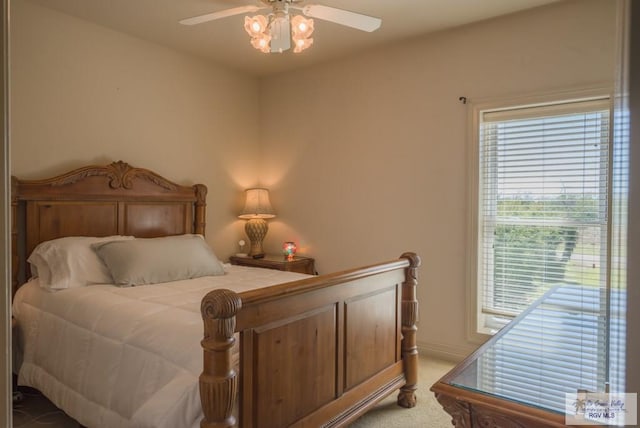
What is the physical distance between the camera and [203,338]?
1.63 m

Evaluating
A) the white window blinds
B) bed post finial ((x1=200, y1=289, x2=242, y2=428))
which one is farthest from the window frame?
bed post finial ((x1=200, y1=289, x2=242, y2=428))

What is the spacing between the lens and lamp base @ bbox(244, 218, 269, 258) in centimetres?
426

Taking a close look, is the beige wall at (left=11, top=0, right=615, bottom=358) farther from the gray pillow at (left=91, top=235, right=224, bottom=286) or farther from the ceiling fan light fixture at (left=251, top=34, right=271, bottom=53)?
the ceiling fan light fixture at (left=251, top=34, right=271, bottom=53)

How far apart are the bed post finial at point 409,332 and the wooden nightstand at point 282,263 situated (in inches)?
58.0

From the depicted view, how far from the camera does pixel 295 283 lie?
1860mm

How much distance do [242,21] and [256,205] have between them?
5.61 feet

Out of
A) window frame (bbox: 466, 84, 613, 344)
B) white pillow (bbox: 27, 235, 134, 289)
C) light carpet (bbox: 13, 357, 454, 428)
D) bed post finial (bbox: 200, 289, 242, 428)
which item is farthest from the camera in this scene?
window frame (bbox: 466, 84, 613, 344)

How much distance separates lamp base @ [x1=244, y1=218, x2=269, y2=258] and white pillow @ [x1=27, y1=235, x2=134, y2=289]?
5.35ft

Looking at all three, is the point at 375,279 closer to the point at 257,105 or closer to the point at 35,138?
the point at 35,138

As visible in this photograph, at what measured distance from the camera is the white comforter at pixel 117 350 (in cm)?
168

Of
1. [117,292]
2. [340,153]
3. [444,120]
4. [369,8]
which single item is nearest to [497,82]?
[444,120]

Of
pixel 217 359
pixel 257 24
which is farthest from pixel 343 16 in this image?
pixel 217 359

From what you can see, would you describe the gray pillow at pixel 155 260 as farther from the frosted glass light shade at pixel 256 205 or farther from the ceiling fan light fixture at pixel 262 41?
the ceiling fan light fixture at pixel 262 41

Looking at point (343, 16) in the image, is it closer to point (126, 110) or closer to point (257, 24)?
point (257, 24)
